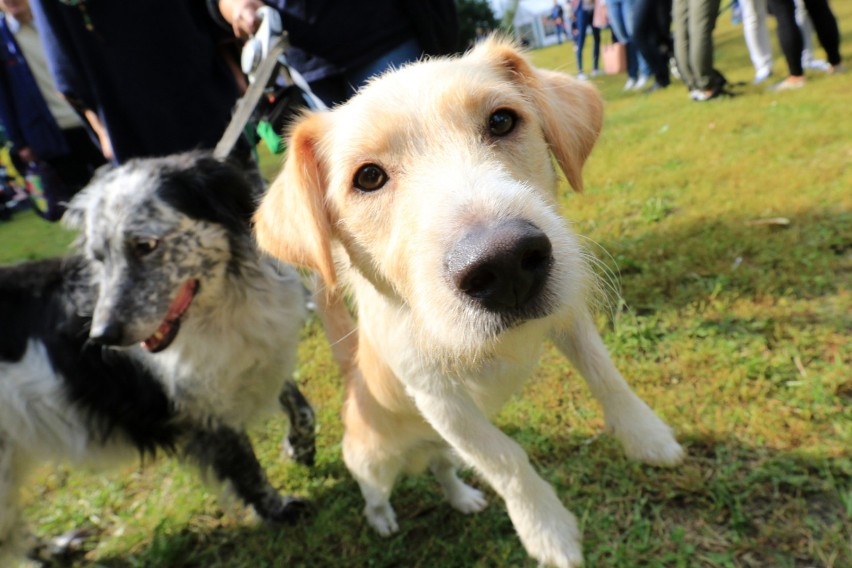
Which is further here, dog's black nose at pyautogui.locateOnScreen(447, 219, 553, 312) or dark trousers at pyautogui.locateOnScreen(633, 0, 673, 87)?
dark trousers at pyautogui.locateOnScreen(633, 0, 673, 87)

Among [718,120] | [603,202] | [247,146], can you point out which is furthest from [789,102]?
[247,146]

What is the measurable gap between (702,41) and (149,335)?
7.80m

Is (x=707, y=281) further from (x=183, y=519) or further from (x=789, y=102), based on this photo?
(x=789, y=102)

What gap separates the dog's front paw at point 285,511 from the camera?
2797mm

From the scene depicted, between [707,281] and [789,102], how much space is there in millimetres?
4660

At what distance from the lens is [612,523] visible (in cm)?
219

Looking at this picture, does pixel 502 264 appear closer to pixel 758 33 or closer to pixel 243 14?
pixel 243 14

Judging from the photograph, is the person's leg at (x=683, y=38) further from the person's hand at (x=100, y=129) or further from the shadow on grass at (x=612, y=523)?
the person's hand at (x=100, y=129)

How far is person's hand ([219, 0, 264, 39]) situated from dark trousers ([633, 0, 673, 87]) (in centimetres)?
802

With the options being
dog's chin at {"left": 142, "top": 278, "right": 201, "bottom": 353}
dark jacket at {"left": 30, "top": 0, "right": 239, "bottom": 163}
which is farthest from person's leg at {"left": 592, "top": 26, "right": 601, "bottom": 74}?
dog's chin at {"left": 142, "top": 278, "right": 201, "bottom": 353}

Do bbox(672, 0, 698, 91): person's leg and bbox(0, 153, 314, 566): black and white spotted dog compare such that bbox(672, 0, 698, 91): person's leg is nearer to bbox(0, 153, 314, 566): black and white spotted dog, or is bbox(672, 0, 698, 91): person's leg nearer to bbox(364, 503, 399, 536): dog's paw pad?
bbox(0, 153, 314, 566): black and white spotted dog

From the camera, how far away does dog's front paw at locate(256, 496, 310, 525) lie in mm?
2797

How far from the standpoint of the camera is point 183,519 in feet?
9.82

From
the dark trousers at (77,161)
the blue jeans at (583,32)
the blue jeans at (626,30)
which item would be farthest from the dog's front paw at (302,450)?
the blue jeans at (583,32)
